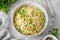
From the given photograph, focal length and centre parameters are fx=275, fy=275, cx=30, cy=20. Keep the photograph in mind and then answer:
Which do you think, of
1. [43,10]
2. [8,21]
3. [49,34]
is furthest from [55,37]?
[8,21]

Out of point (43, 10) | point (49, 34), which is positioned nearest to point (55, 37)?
point (49, 34)

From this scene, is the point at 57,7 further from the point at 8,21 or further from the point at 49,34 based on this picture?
the point at 8,21

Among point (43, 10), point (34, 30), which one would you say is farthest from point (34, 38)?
point (43, 10)

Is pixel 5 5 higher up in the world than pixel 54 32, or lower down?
higher up

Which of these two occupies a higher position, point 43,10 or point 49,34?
point 43,10

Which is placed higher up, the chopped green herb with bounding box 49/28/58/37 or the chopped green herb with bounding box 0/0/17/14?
the chopped green herb with bounding box 0/0/17/14

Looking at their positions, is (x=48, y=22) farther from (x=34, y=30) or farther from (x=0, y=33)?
(x=0, y=33)

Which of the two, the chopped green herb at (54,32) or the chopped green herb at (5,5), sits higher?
the chopped green herb at (5,5)

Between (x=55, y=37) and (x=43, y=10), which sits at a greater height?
(x=43, y=10)
